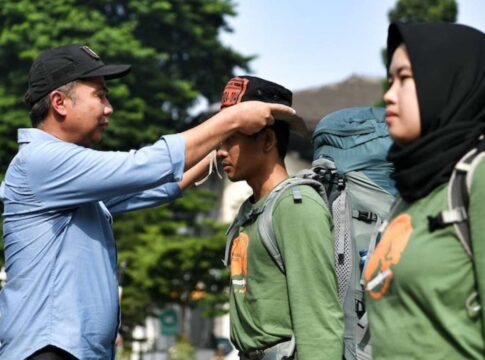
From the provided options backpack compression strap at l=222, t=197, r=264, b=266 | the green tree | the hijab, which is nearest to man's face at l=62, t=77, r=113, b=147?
backpack compression strap at l=222, t=197, r=264, b=266

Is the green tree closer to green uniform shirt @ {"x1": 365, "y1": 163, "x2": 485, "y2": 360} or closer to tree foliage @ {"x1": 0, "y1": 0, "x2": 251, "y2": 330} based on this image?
tree foliage @ {"x1": 0, "y1": 0, "x2": 251, "y2": 330}

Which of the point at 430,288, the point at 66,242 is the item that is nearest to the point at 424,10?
the point at 66,242

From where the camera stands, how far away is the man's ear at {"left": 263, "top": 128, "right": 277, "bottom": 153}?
5.27m

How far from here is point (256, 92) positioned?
17.5 ft

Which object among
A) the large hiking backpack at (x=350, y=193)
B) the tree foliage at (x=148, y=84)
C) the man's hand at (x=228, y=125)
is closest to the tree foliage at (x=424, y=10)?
the tree foliage at (x=148, y=84)

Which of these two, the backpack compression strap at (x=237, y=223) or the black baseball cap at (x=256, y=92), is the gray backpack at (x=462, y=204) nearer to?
the backpack compression strap at (x=237, y=223)

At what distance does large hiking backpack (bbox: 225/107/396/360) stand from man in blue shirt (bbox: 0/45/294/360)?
377 millimetres

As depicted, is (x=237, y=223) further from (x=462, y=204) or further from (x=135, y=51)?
(x=135, y=51)

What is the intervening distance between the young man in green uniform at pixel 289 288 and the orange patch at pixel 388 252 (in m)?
1.01

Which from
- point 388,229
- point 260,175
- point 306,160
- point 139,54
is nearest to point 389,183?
point 260,175

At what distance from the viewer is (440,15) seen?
38125mm

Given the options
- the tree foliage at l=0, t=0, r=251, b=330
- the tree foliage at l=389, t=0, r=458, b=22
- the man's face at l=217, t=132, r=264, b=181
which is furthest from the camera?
the tree foliage at l=389, t=0, r=458, b=22

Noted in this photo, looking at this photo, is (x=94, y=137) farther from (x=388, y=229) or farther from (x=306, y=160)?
(x=306, y=160)

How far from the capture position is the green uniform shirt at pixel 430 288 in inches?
128
